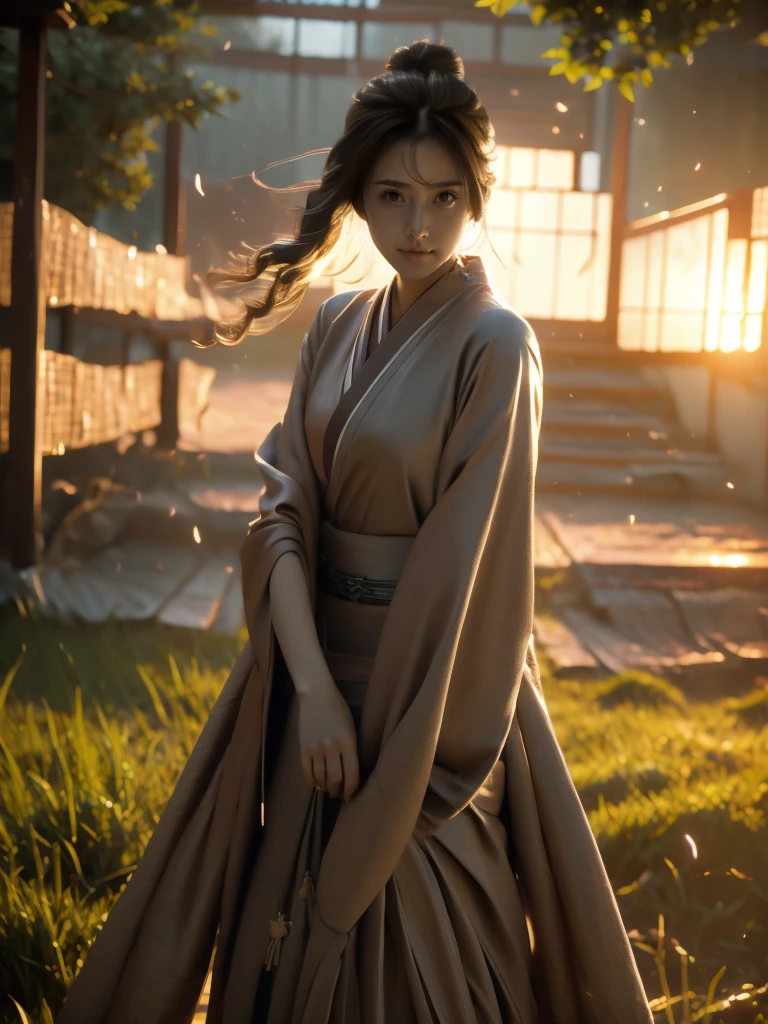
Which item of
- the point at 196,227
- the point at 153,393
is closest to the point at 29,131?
the point at 196,227

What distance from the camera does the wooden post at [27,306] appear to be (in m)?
3.07

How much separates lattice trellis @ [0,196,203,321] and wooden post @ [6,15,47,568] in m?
0.05

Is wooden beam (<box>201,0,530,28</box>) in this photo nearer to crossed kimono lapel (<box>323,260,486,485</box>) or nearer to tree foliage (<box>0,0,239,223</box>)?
tree foliage (<box>0,0,239,223</box>)

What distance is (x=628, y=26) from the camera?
271cm

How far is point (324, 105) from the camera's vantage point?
3.32 metres

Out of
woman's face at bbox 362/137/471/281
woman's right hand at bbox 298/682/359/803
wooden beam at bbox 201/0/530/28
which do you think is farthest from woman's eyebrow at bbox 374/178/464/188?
wooden beam at bbox 201/0/530/28

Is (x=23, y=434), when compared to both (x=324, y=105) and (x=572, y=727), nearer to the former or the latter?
(x=324, y=105)

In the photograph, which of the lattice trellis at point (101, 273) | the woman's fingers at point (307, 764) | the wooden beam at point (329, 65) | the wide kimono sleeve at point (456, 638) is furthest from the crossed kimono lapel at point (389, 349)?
the lattice trellis at point (101, 273)

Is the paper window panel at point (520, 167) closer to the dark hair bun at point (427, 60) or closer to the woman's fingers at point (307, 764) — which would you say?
the dark hair bun at point (427, 60)

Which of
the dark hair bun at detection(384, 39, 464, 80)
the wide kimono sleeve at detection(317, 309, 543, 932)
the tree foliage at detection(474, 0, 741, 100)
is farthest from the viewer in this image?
the tree foliage at detection(474, 0, 741, 100)

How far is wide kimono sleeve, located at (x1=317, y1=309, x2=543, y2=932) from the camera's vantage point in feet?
4.56

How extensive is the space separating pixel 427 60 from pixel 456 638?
2.97 feet

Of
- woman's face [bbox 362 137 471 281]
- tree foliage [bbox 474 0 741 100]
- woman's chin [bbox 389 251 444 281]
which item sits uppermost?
tree foliage [bbox 474 0 741 100]

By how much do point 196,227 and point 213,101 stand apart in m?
0.41
